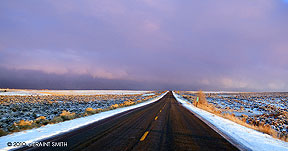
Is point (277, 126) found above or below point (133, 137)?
below

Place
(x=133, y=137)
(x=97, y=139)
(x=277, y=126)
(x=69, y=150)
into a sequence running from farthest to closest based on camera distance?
1. (x=277, y=126)
2. (x=133, y=137)
3. (x=97, y=139)
4. (x=69, y=150)

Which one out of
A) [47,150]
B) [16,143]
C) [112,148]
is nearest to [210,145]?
[112,148]

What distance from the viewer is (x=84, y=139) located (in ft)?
19.2

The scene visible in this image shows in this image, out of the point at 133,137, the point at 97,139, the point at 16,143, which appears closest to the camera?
the point at 16,143

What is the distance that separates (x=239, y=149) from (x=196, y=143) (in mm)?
1484

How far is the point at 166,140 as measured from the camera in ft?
20.1

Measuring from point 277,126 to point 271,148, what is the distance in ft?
37.2

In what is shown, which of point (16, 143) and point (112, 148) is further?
point (16, 143)

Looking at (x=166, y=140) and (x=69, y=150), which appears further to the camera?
(x=166, y=140)

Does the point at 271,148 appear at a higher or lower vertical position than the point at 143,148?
lower

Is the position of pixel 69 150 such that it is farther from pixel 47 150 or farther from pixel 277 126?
pixel 277 126

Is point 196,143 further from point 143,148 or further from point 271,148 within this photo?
point 271,148

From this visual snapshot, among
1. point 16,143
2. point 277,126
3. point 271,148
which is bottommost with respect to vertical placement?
point 277,126

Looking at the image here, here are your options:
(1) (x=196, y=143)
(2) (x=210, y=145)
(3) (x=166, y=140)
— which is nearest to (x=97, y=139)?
(3) (x=166, y=140)
